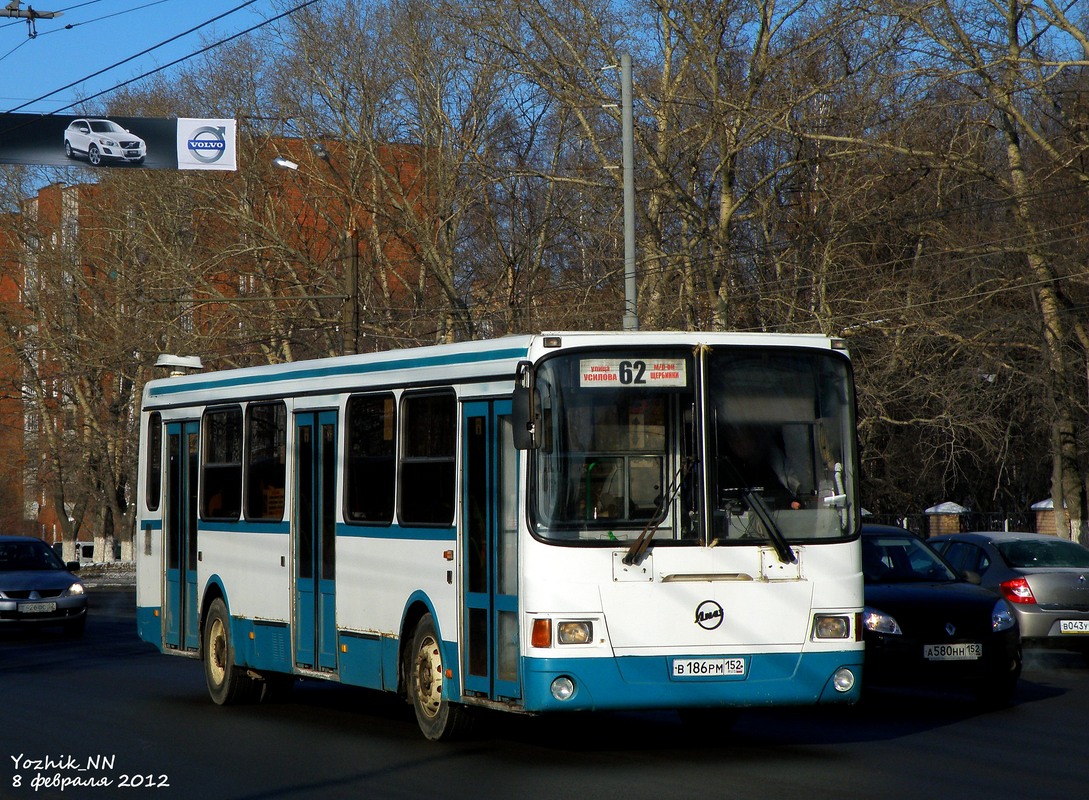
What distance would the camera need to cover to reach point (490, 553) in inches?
421

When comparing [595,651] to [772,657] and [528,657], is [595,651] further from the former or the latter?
[772,657]

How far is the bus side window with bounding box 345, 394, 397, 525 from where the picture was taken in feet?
40.0

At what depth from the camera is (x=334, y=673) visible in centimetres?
1284

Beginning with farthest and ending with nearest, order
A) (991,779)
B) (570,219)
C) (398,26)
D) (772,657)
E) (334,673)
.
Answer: (398,26)
(570,219)
(334,673)
(772,657)
(991,779)

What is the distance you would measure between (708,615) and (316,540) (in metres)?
4.09

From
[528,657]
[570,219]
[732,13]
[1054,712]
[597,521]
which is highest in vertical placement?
[732,13]

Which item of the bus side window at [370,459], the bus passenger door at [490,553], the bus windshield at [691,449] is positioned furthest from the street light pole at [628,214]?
the bus windshield at [691,449]

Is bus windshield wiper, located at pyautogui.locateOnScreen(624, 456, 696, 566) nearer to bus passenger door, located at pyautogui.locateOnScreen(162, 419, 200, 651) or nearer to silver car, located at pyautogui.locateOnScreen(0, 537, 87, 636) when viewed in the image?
bus passenger door, located at pyautogui.locateOnScreen(162, 419, 200, 651)

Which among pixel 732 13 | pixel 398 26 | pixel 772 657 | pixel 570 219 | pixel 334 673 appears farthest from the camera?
pixel 398 26

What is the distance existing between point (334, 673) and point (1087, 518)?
91.6 ft

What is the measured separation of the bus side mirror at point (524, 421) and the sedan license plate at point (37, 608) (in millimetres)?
16226

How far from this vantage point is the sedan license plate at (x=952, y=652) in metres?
13.2

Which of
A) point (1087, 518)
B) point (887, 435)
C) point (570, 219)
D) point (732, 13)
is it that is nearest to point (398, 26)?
point (570, 219)

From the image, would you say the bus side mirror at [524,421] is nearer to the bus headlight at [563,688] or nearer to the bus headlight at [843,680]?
the bus headlight at [563,688]
